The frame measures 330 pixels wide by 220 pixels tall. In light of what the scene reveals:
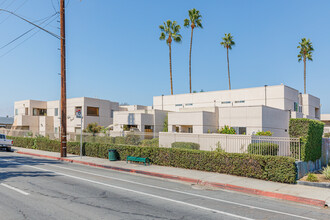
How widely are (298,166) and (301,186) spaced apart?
1.17 metres

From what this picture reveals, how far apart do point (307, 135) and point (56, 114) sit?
Result: 144ft

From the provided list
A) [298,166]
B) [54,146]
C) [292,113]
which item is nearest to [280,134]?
[292,113]

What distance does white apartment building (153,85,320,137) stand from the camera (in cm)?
2864

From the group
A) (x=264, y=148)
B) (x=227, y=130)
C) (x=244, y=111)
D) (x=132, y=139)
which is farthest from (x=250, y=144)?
(x=244, y=111)

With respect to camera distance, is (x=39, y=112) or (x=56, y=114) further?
(x=39, y=112)

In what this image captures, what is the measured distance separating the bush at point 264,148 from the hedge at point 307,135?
1.27 metres

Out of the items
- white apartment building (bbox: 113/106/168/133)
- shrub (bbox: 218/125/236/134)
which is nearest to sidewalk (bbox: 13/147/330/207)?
shrub (bbox: 218/125/236/134)

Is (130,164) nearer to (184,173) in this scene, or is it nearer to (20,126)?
(184,173)

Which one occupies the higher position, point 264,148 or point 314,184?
point 264,148

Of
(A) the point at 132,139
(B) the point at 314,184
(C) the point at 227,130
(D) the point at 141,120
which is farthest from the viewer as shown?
(D) the point at 141,120

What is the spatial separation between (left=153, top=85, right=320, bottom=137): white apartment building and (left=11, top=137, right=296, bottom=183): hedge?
1215 centimetres

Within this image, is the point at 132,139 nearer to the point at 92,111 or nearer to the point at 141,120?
the point at 141,120

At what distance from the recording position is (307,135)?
14148mm

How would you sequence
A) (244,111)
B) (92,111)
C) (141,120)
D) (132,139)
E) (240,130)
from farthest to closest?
(92,111) < (141,120) < (240,130) < (244,111) < (132,139)
